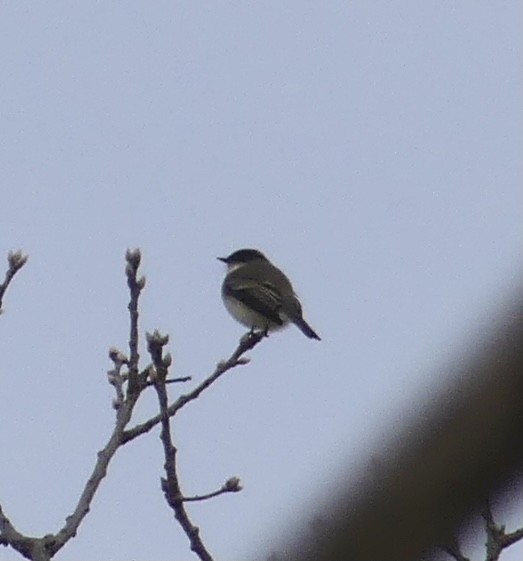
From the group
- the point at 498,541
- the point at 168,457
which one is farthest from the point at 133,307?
the point at 498,541

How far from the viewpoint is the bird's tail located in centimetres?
1007

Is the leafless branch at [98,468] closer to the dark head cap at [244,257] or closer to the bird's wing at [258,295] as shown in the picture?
the bird's wing at [258,295]

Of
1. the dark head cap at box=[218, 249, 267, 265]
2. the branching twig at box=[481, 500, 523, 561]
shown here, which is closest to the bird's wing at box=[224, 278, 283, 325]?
the dark head cap at box=[218, 249, 267, 265]

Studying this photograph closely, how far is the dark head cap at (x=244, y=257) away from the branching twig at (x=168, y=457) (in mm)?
7832

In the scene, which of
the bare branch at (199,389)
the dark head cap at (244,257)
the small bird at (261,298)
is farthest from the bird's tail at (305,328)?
the bare branch at (199,389)

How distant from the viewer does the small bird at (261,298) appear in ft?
33.2

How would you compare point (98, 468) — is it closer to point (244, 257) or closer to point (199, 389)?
point (199, 389)

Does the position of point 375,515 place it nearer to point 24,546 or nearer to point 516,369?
point 516,369

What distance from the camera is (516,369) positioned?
0.50 m

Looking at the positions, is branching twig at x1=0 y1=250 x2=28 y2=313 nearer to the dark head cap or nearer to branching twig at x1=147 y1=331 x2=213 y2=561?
branching twig at x1=147 y1=331 x2=213 y2=561

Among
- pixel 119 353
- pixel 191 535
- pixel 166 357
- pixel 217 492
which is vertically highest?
pixel 119 353

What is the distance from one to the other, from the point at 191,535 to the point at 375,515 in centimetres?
379

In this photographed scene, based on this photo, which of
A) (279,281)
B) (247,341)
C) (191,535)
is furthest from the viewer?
(279,281)

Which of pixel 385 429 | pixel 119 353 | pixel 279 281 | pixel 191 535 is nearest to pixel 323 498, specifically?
pixel 385 429
